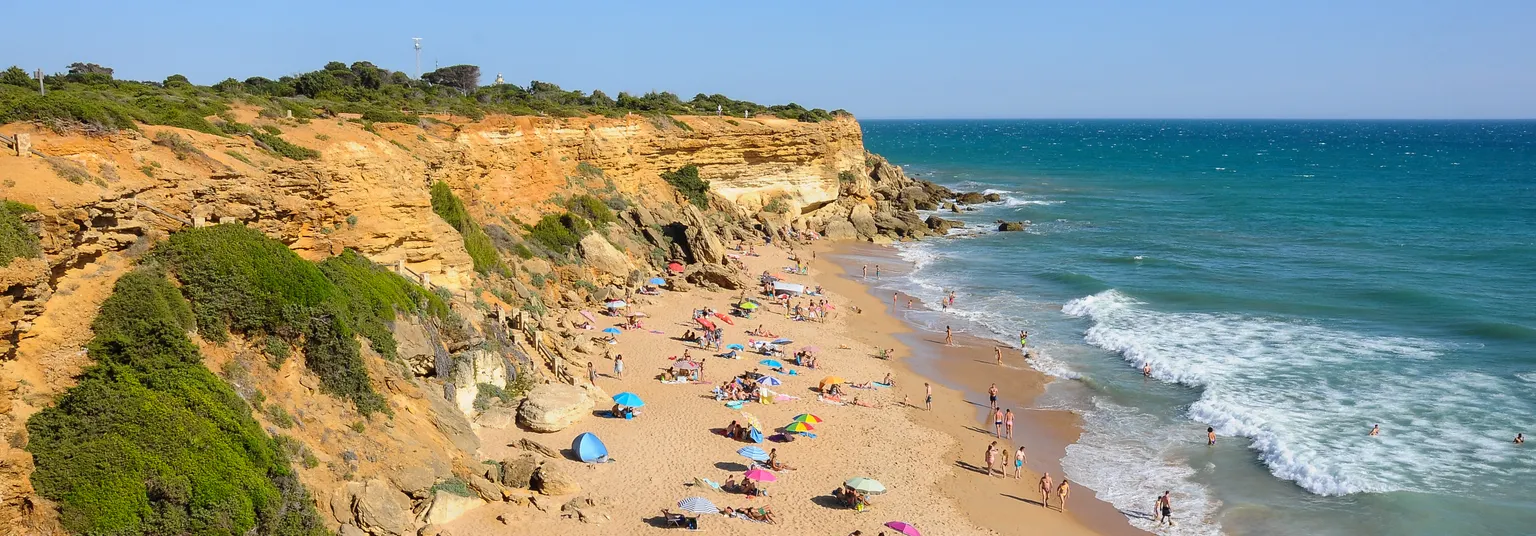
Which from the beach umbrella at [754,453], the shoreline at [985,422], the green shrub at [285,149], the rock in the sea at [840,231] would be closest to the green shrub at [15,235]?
the green shrub at [285,149]

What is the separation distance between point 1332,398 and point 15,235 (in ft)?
94.0

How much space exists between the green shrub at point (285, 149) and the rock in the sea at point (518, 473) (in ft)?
25.8

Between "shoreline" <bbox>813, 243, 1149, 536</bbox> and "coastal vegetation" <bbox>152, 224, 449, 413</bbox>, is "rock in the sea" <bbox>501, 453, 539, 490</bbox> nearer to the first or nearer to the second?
"coastal vegetation" <bbox>152, 224, 449, 413</bbox>

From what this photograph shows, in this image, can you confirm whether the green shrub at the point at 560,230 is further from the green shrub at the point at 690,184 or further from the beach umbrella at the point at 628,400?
the beach umbrella at the point at 628,400

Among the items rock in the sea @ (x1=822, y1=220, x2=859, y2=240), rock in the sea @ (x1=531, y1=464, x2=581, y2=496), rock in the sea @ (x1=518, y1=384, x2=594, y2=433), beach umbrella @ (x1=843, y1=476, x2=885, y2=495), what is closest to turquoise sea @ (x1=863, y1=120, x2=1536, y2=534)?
rock in the sea @ (x1=822, y1=220, x2=859, y2=240)

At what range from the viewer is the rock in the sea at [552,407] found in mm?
20984

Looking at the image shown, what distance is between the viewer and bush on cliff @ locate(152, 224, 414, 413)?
1505 centimetres

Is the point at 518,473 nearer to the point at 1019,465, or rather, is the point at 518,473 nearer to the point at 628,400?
the point at 628,400

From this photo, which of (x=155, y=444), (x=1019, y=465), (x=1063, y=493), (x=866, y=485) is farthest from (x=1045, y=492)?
(x=155, y=444)

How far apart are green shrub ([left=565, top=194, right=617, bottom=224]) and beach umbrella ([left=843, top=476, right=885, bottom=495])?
72.4 feet

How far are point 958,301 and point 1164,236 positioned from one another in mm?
23239

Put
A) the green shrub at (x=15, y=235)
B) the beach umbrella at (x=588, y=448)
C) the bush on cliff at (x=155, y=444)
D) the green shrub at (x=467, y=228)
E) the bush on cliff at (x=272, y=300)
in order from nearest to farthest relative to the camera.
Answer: the bush on cliff at (x=155, y=444) → the green shrub at (x=15, y=235) → the bush on cliff at (x=272, y=300) → the beach umbrella at (x=588, y=448) → the green shrub at (x=467, y=228)

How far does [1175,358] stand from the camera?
3017cm

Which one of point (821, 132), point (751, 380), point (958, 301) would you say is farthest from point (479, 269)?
point (821, 132)
